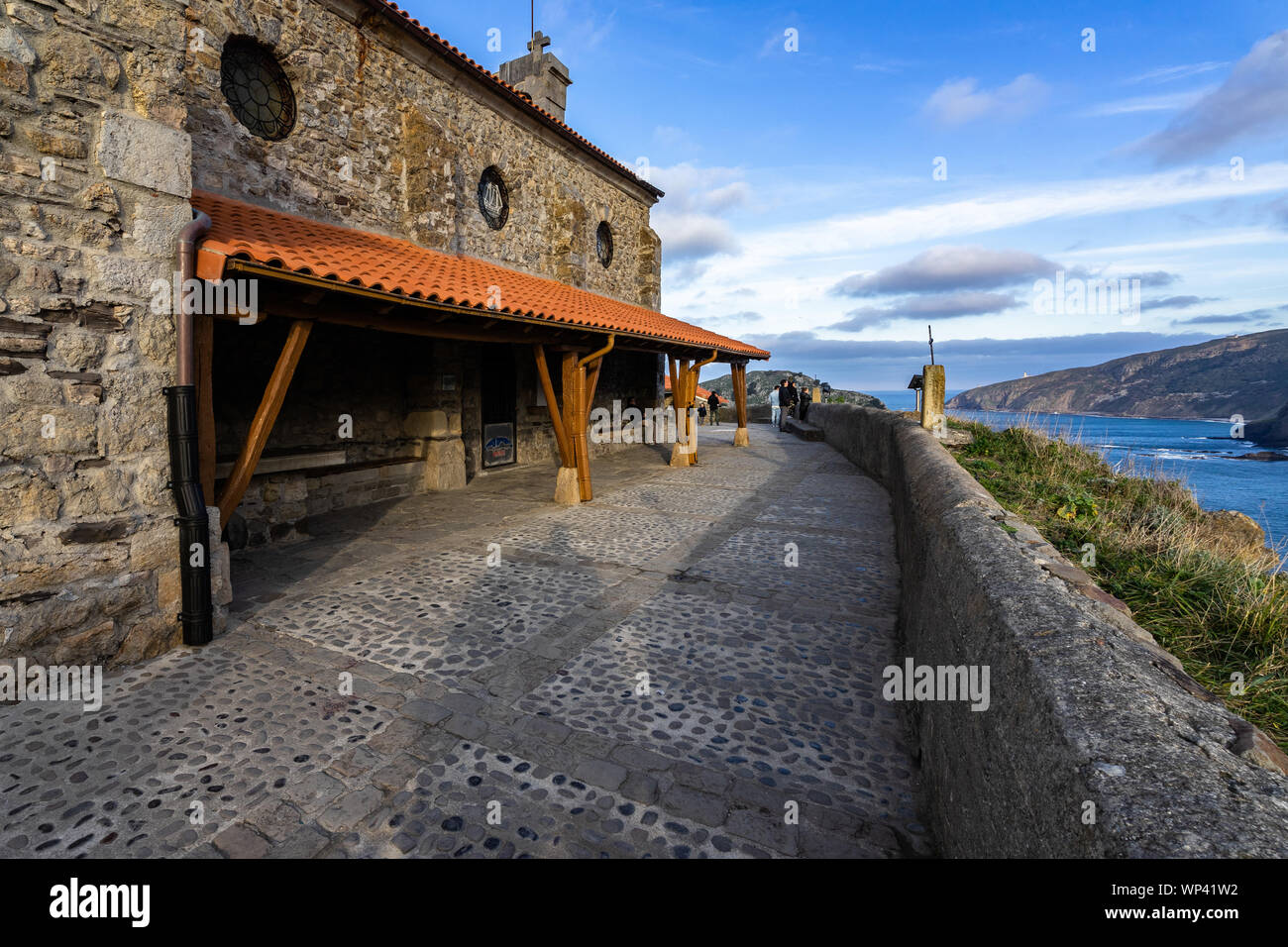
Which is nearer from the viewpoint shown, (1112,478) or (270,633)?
(270,633)

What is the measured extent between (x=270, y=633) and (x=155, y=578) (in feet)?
2.50

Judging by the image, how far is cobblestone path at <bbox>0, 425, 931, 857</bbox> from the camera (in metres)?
2.34

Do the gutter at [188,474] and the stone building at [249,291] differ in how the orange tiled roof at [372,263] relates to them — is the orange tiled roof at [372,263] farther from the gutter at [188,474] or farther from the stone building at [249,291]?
the gutter at [188,474]

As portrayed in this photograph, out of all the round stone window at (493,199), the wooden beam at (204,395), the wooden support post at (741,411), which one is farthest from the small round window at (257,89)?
the wooden support post at (741,411)

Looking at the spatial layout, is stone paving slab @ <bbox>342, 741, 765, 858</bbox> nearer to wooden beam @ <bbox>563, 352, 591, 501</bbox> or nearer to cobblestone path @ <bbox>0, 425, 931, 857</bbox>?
cobblestone path @ <bbox>0, 425, 931, 857</bbox>

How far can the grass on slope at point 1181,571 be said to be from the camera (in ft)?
9.48

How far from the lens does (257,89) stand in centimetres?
688

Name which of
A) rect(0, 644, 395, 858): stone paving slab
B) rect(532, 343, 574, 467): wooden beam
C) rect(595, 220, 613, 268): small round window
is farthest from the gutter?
rect(595, 220, 613, 268): small round window

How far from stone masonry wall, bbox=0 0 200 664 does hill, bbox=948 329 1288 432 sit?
109m

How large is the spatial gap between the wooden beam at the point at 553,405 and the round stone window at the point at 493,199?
142 inches
